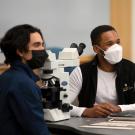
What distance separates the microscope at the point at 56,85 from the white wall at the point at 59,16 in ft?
2.90

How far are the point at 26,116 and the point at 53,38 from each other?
77.8 inches

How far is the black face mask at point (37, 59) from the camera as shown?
2.29 meters

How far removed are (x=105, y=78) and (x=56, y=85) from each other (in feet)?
1.83

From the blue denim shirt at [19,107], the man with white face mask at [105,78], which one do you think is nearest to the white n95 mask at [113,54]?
the man with white face mask at [105,78]

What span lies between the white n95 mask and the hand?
40 cm

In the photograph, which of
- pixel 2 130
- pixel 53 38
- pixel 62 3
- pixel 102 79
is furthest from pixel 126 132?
pixel 62 3

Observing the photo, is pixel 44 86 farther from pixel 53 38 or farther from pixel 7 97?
pixel 53 38

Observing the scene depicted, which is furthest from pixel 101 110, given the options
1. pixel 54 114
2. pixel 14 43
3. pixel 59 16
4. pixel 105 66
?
pixel 59 16

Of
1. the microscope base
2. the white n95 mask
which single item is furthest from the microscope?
the white n95 mask

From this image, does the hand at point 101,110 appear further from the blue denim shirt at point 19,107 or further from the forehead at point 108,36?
the blue denim shirt at point 19,107

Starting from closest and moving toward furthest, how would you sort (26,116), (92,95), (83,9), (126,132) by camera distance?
(26,116) → (126,132) → (92,95) → (83,9)

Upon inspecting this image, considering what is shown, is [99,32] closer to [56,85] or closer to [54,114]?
[56,85]

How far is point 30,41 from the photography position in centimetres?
229

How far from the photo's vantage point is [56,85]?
8.64 feet
